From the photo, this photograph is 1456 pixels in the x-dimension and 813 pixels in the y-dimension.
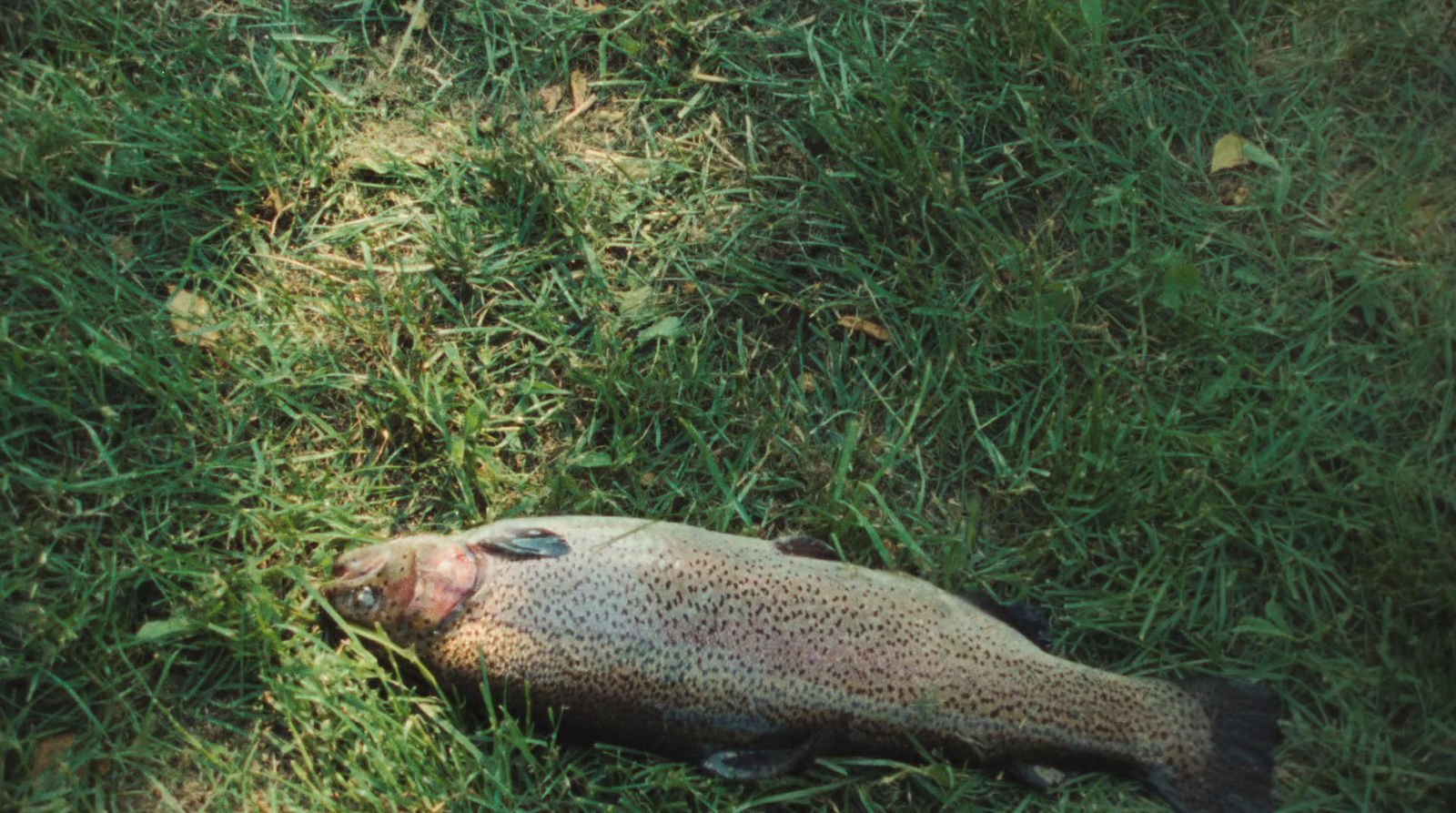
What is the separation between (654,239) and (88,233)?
2090 mm

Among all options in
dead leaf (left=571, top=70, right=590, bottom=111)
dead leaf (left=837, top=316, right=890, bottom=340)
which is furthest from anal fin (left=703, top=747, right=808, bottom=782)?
dead leaf (left=571, top=70, right=590, bottom=111)

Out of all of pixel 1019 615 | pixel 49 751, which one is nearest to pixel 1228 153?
pixel 1019 615

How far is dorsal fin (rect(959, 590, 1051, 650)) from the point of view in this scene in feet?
12.2

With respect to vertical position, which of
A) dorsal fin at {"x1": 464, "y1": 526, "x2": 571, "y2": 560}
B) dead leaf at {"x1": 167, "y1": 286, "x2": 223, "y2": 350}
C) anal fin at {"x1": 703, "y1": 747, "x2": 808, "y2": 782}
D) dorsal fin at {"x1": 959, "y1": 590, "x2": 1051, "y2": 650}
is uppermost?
dead leaf at {"x1": 167, "y1": 286, "x2": 223, "y2": 350}

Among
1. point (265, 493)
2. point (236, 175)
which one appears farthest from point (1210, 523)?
point (236, 175)

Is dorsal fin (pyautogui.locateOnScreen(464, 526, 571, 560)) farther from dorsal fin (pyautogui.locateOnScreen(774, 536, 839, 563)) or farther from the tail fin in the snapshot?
the tail fin

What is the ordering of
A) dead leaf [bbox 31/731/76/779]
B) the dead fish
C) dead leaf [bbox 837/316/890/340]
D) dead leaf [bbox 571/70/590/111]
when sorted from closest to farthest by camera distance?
the dead fish < dead leaf [bbox 31/731/76/779] < dead leaf [bbox 837/316/890/340] < dead leaf [bbox 571/70/590/111]

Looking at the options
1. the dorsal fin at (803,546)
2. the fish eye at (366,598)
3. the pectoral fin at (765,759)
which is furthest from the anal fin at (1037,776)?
the fish eye at (366,598)

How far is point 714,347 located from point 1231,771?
215 centimetres

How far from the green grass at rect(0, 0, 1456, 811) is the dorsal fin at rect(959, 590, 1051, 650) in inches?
4.3

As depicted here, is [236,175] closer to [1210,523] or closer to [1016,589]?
[1016,589]

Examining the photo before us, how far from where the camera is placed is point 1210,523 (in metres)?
3.80

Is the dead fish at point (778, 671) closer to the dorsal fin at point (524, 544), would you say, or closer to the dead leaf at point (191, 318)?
the dorsal fin at point (524, 544)

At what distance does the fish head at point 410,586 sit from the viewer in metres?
3.55
